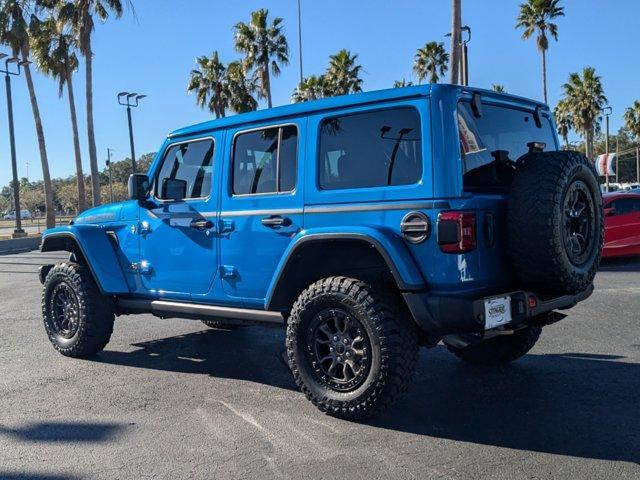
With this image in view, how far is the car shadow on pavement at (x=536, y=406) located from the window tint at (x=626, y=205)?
715 cm

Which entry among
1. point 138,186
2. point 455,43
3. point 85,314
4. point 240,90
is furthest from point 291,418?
point 240,90

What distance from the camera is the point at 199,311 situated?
16.4ft

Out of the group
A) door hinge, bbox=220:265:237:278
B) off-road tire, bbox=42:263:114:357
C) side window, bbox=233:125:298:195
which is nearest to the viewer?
side window, bbox=233:125:298:195

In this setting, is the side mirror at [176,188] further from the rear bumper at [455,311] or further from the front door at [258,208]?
the rear bumper at [455,311]

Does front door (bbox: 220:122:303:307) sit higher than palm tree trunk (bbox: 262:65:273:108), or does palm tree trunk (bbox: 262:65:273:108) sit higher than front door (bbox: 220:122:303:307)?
palm tree trunk (bbox: 262:65:273:108)

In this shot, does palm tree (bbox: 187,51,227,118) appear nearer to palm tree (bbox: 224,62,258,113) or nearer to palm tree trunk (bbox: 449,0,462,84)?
palm tree (bbox: 224,62,258,113)

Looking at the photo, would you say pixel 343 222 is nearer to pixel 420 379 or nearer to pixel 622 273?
pixel 420 379

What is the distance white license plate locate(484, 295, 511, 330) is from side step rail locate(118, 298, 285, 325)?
5.12 ft

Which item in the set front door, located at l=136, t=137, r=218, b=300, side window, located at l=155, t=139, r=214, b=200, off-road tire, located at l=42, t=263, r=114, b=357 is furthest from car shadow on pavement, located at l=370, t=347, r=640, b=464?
off-road tire, located at l=42, t=263, r=114, b=357

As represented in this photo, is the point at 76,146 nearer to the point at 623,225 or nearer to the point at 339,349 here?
the point at 623,225

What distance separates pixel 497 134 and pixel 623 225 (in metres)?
8.74

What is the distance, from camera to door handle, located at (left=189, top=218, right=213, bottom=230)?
4.88m

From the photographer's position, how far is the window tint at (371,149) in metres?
3.86

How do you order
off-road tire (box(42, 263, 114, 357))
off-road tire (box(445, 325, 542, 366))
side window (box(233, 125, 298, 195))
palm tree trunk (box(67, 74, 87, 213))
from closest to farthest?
side window (box(233, 125, 298, 195)) < off-road tire (box(445, 325, 542, 366)) < off-road tire (box(42, 263, 114, 357)) < palm tree trunk (box(67, 74, 87, 213))
